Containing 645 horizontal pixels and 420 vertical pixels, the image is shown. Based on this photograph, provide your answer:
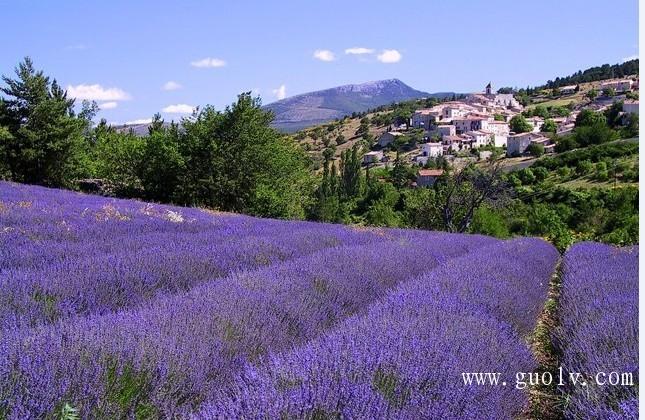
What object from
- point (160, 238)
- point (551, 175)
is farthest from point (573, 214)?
point (160, 238)

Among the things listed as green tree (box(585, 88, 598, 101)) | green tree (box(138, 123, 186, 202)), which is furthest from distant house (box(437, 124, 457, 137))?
green tree (box(138, 123, 186, 202))

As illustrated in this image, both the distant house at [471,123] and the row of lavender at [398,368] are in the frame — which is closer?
the row of lavender at [398,368]

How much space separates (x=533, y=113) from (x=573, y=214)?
96950 mm

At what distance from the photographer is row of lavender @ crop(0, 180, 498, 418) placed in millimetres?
2047

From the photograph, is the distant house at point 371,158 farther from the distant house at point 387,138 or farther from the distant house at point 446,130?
the distant house at point 446,130

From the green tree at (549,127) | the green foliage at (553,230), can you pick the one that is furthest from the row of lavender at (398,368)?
the green tree at (549,127)

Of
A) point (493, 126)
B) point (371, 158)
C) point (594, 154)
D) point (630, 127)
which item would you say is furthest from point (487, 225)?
point (493, 126)

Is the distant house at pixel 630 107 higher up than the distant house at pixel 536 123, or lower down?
higher up

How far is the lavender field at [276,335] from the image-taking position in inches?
78.7

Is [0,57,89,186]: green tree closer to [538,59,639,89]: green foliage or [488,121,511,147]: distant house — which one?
[488,121,511,147]: distant house

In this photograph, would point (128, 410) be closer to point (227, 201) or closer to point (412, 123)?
point (227, 201)

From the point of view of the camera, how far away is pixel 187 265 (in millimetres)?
4566

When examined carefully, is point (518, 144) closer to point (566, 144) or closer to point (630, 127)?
point (566, 144)

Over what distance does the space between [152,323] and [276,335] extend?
2.26 ft
